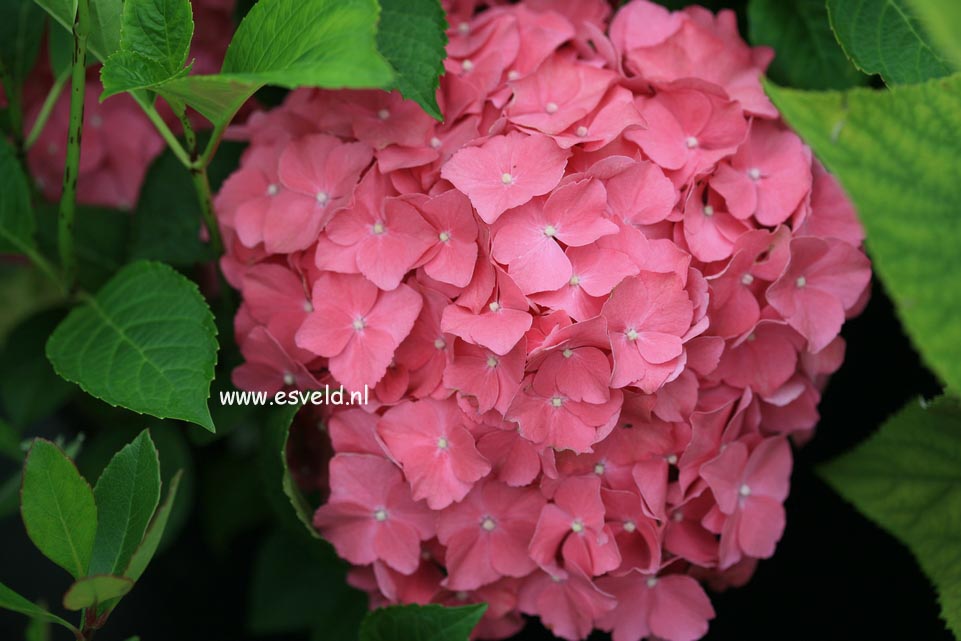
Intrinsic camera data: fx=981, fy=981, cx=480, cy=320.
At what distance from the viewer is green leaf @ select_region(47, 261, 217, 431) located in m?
0.55

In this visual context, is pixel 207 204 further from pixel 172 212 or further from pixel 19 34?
pixel 19 34

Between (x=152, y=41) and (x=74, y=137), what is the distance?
100mm

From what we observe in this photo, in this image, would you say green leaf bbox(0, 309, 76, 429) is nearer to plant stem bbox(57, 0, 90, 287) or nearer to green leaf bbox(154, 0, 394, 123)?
plant stem bbox(57, 0, 90, 287)

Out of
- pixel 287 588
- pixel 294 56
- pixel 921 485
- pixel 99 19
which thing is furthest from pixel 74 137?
pixel 921 485

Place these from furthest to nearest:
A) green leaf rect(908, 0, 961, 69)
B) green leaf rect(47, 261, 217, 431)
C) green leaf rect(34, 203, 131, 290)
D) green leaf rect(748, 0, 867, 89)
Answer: green leaf rect(34, 203, 131, 290) → green leaf rect(748, 0, 867, 89) → green leaf rect(47, 261, 217, 431) → green leaf rect(908, 0, 961, 69)

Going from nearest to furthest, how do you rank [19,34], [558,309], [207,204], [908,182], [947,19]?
[947,19] → [908,182] → [558,309] → [207,204] → [19,34]

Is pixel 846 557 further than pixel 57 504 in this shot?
Yes

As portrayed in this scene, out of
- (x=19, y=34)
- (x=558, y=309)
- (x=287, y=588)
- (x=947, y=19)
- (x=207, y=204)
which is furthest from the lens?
(x=287, y=588)

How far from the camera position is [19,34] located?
73 centimetres

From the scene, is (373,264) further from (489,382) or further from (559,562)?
(559,562)

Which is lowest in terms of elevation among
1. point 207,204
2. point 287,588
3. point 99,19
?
point 287,588

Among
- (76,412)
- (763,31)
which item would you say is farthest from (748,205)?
(76,412)

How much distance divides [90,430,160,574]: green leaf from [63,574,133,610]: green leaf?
0.04 metres

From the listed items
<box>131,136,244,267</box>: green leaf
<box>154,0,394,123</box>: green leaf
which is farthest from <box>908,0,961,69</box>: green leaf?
<box>131,136,244,267</box>: green leaf
